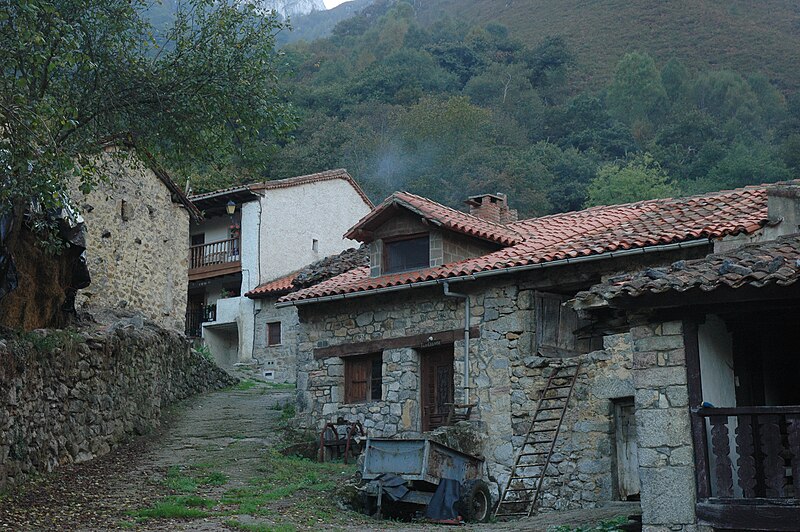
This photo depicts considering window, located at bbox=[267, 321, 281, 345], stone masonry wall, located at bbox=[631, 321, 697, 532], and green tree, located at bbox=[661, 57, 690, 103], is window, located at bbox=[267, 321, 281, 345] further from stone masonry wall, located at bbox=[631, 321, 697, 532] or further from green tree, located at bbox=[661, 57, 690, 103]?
green tree, located at bbox=[661, 57, 690, 103]

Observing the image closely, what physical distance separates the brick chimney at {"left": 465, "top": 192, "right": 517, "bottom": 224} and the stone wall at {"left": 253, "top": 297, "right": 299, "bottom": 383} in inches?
425

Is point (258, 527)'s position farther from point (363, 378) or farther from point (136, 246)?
point (136, 246)

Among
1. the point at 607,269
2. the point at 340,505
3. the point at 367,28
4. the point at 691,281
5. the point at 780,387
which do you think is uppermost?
the point at 367,28

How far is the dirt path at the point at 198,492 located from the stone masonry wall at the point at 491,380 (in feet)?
4.16

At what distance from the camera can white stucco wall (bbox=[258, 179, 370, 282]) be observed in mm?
31484

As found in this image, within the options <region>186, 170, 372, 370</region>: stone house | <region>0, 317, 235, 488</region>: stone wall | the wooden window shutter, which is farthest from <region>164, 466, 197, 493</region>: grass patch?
<region>186, 170, 372, 370</region>: stone house

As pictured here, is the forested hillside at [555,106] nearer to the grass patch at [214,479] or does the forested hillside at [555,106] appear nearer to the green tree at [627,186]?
the green tree at [627,186]

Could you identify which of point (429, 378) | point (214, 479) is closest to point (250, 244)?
point (429, 378)

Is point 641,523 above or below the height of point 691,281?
below

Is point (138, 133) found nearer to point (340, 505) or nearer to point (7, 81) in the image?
point (7, 81)

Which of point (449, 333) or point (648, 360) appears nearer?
point (648, 360)

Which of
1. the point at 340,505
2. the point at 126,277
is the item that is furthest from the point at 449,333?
the point at 126,277

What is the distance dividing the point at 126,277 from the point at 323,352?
26.5 ft

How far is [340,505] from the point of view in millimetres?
13562
